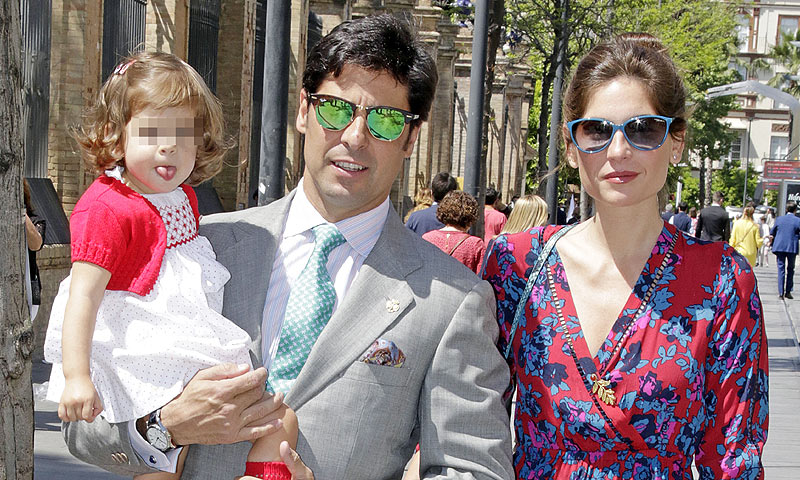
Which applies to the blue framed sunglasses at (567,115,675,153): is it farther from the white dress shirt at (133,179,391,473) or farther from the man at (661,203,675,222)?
the white dress shirt at (133,179,391,473)

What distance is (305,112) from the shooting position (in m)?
3.54

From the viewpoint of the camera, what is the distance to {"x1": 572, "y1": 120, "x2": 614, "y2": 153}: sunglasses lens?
11.5 feet

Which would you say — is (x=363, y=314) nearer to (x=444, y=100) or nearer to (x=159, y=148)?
(x=159, y=148)

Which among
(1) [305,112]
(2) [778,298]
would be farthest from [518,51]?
(1) [305,112]

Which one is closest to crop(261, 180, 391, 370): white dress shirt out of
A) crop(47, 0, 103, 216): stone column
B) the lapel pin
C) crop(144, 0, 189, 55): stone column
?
the lapel pin

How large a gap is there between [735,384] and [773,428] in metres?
8.39

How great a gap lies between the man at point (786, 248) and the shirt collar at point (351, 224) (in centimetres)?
2426

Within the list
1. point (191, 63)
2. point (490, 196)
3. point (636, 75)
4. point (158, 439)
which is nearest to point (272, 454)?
point (158, 439)

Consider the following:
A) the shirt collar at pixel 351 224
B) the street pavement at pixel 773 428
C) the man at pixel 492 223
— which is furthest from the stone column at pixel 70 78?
the shirt collar at pixel 351 224

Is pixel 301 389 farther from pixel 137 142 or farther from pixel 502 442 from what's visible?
pixel 137 142

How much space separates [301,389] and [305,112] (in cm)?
90

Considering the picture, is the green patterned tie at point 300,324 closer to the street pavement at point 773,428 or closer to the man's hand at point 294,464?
the man's hand at point 294,464

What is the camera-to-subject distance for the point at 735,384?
332 centimetres

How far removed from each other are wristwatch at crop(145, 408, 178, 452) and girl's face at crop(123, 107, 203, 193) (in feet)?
2.39
